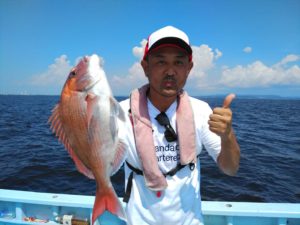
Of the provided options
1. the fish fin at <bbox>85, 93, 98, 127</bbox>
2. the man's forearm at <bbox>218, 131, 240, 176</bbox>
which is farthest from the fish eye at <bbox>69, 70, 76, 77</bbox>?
the man's forearm at <bbox>218, 131, 240, 176</bbox>

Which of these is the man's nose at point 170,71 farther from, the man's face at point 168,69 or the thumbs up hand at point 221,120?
the thumbs up hand at point 221,120

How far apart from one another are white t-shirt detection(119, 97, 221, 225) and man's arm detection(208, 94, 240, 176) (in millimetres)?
136

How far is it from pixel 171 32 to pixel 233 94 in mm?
846

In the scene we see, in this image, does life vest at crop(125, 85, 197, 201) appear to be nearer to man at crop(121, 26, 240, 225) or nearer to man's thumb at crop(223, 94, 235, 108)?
man at crop(121, 26, 240, 225)

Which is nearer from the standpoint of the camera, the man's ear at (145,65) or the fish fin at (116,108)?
the fish fin at (116,108)

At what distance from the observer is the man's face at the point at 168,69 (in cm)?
248

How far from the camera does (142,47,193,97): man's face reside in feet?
8.13

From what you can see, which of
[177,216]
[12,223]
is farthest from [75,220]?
[177,216]

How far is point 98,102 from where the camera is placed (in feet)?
6.39


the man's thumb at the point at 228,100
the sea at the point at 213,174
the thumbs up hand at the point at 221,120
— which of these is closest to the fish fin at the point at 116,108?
the thumbs up hand at the point at 221,120

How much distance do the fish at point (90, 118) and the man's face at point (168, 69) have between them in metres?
0.65

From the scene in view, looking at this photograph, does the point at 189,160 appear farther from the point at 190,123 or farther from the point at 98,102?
the point at 98,102

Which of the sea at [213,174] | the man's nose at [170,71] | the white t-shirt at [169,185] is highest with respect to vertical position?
the man's nose at [170,71]

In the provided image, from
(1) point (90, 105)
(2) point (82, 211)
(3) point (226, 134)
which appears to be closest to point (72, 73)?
(1) point (90, 105)
